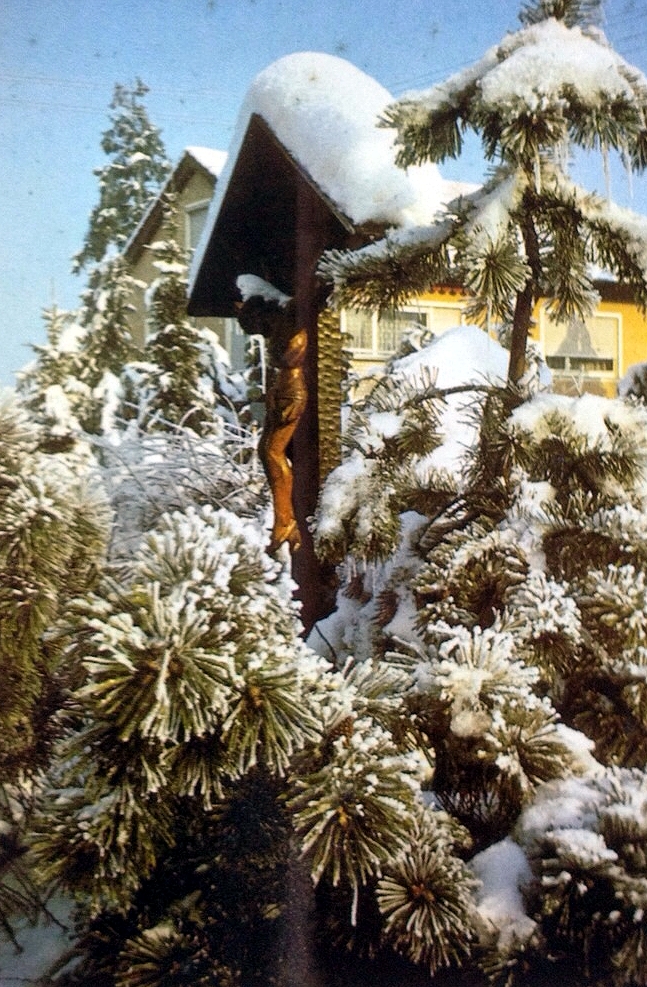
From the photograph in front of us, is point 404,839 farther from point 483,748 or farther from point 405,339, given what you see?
point 405,339

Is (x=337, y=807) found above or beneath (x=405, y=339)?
beneath

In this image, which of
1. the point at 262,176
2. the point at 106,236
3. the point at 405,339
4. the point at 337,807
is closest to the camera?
the point at 337,807

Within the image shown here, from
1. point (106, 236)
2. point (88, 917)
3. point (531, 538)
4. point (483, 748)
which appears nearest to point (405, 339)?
point (531, 538)

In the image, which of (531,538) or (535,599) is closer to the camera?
(535,599)

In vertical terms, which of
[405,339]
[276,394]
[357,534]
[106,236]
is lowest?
[357,534]

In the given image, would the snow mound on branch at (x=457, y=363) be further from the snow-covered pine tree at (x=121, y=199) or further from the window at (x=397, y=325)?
the snow-covered pine tree at (x=121, y=199)

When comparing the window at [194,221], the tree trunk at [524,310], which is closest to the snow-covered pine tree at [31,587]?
the tree trunk at [524,310]

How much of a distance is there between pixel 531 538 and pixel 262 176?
198 centimetres

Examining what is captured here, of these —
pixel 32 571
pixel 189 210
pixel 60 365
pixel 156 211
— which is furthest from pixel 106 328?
pixel 32 571

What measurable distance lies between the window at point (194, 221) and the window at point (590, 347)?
3868 mm

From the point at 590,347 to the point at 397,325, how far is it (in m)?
1.45

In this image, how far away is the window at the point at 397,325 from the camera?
3.37 metres

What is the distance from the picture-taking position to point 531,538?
5.26 feet

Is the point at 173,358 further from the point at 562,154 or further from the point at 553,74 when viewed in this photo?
the point at 553,74
